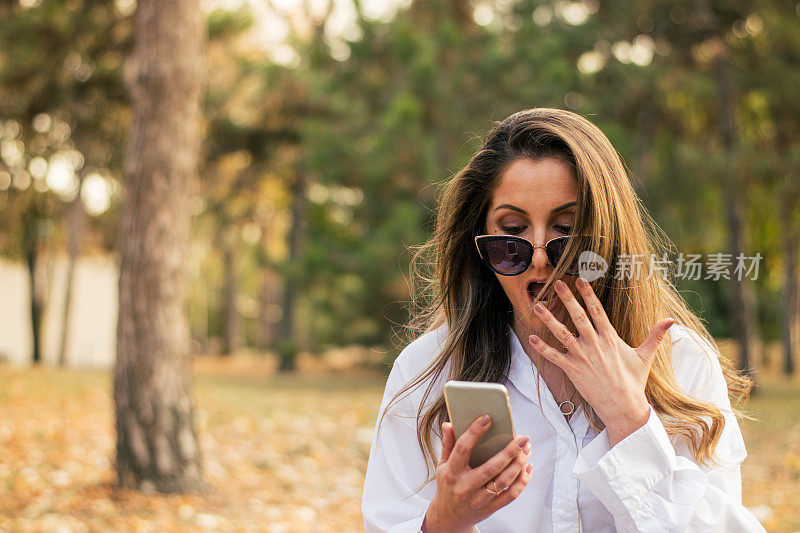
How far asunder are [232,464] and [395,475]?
544 cm

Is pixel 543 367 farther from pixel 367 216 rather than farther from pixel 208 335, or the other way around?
pixel 208 335

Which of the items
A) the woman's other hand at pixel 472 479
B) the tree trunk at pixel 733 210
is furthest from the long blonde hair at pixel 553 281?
the tree trunk at pixel 733 210

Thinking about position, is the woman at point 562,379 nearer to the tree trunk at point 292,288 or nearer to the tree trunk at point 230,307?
the tree trunk at point 292,288

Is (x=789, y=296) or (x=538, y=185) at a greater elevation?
(x=538, y=185)

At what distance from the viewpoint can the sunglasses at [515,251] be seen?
5.87ft

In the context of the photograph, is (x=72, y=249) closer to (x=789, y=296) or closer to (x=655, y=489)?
(x=789, y=296)

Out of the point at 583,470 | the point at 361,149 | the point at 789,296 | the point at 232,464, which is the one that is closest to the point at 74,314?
the point at 361,149

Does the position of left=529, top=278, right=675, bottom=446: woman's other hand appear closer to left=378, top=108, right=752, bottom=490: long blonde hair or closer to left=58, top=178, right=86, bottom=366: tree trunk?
left=378, top=108, right=752, bottom=490: long blonde hair

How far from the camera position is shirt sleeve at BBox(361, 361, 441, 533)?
1818mm

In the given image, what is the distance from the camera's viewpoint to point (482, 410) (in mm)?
1503

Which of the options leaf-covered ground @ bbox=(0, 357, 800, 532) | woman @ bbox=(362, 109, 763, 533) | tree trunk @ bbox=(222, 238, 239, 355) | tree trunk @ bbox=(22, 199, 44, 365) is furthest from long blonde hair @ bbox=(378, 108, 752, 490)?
tree trunk @ bbox=(222, 238, 239, 355)

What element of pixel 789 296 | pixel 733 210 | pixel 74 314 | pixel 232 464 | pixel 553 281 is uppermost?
pixel 733 210

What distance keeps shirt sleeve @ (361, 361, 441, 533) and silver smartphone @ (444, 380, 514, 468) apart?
342 millimetres

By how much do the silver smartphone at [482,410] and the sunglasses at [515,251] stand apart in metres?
0.45
